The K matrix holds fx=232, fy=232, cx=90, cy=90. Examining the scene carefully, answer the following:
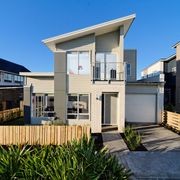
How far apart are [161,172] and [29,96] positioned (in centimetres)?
1301

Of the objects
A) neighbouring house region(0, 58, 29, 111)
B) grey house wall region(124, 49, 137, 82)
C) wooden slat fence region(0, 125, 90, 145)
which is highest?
grey house wall region(124, 49, 137, 82)

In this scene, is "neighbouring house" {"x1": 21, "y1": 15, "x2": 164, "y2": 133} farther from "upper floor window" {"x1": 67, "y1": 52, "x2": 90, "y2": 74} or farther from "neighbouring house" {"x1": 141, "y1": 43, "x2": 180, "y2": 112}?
"neighbouring house" {"x1": 141, "y1": 43, "x2": 180, "y2": 112}

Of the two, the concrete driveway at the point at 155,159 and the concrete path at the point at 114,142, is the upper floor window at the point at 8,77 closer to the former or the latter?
the concrete path at the point at 114,142

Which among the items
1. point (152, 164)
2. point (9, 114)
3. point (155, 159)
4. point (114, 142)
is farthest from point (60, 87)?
Result: point (152, 164)

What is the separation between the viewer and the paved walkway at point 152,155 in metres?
8.67

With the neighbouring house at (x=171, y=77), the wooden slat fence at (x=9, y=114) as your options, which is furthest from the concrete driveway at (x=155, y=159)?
the wooden slat fence at (x=9, y=114)

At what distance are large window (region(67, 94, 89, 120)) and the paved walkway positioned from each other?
2.93 m

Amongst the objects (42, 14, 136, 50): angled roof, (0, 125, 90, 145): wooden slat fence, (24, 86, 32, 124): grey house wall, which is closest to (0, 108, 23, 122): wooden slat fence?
(24, 86, 32, 124): grey house wall

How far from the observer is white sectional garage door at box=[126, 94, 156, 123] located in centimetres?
2094

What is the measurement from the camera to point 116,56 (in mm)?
18516

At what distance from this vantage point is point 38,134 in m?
12.4

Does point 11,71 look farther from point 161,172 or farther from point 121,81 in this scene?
point 161,172

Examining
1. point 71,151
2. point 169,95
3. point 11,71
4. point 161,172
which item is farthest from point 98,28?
point 11,71

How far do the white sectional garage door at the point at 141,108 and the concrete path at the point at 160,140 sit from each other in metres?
3.67
